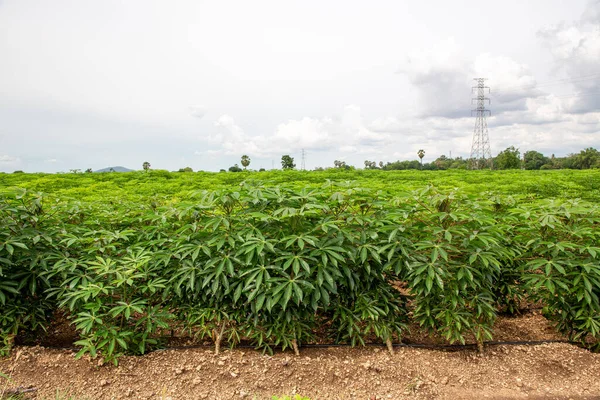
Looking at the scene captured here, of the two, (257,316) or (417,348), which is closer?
(257,316)

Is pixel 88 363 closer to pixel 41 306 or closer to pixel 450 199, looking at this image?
pixel 41 306

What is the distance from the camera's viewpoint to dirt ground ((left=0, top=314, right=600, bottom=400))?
253 cm

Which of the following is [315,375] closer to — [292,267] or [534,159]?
[292,267]

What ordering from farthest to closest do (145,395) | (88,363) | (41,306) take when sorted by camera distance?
1. (41,306)
2. (88,363)
3. (145,395)

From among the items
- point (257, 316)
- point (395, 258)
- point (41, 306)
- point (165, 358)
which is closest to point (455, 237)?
point (395, 258)

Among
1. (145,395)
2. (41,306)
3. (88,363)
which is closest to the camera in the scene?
(145,395)

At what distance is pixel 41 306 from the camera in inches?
114

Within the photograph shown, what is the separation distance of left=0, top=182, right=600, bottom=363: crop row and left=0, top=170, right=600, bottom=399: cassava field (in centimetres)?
1

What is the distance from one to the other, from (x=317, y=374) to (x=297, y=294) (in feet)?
2.22

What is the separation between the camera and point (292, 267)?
8.21ft

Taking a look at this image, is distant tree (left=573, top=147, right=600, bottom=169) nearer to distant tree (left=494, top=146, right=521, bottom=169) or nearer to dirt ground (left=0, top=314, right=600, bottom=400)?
distant tree (left=494, top=146, right=521, bottom=169)

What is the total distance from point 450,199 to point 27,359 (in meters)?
3.21

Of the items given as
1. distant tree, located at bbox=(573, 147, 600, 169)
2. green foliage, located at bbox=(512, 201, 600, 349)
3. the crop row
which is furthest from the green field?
distant tree, located at bbox=(573, 147, 600, 169)

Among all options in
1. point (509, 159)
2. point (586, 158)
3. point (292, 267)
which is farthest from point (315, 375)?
point (586, 158)
